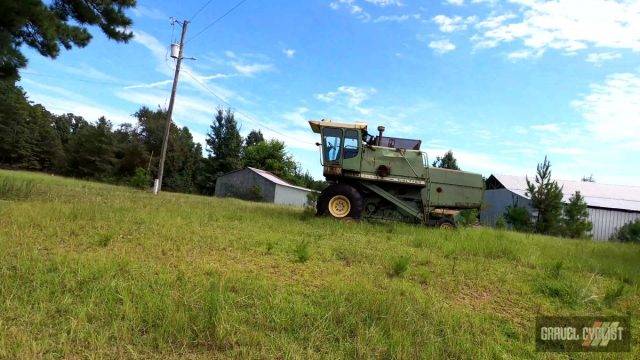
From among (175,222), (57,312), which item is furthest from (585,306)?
(175,222)

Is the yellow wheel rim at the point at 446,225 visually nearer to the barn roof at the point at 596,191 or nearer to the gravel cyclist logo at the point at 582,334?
the gravel cyclist logo at the point at 582,334

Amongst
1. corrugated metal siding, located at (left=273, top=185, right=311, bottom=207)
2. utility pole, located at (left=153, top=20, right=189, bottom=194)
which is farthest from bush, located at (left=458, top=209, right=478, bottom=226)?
corrugated metal siding, located at (left=273, top=185, right=311, bottom=207)

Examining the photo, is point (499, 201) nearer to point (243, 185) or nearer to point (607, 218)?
point (607, 218)

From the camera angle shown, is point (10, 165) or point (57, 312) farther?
point (10, 165)

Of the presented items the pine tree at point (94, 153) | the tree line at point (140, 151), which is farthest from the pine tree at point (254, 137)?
the pine tree at point (94, 153)

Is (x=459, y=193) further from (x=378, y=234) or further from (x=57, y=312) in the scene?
(x=57, y=312)

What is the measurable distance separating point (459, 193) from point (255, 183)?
3419 centimetres

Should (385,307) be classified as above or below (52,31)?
below

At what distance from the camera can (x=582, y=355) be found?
455 cm

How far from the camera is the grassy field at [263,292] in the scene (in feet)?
13.5

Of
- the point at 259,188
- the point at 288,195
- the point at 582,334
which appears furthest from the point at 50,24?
the point at 288,195

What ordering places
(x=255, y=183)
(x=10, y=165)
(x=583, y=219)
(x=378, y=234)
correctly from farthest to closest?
(x=10, y=165) < (x=255, y=183) < (x=583, y=219) < (x=378, y=234)

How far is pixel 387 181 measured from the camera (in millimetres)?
13398

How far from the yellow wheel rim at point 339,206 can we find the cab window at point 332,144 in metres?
1.13
